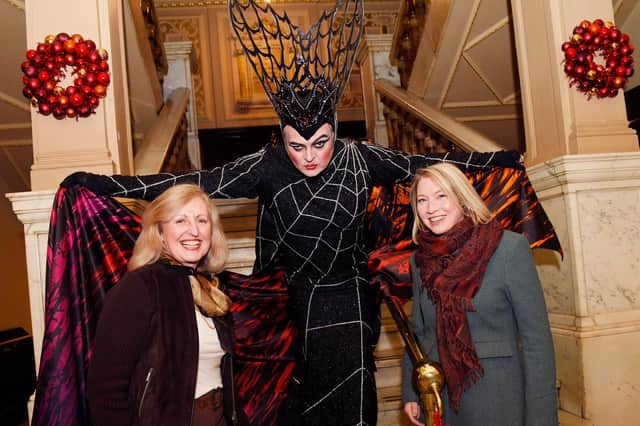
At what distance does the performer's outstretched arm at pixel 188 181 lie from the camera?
7.11 ft

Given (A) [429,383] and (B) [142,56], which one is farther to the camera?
(B) [142,56]

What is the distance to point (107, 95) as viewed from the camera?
9.57ft

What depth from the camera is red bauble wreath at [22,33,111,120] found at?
2764mm

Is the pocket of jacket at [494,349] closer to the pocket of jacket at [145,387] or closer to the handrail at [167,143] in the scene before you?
the pocket of jacket at [145,387]

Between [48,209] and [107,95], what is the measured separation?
2.20 ft

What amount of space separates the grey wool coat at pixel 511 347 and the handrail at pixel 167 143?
97.3 inches

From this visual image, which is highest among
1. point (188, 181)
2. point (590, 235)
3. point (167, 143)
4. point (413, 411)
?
point (167, 143)

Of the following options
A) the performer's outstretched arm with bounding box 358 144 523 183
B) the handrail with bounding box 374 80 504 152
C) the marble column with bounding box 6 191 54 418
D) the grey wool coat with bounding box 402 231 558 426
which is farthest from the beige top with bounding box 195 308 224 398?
the handrail with bounding box 374 80 504 152

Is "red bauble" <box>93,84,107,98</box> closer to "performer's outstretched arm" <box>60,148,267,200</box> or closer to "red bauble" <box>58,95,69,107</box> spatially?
"red bauble" <box>58,95,69,107</box>

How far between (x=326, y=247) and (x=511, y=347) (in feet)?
2.79

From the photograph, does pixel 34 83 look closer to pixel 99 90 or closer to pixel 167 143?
pixel 99 90

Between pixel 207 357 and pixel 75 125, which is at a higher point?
pixel 75 125

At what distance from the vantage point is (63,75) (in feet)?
9.18

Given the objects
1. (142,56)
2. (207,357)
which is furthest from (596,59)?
(142,56)
